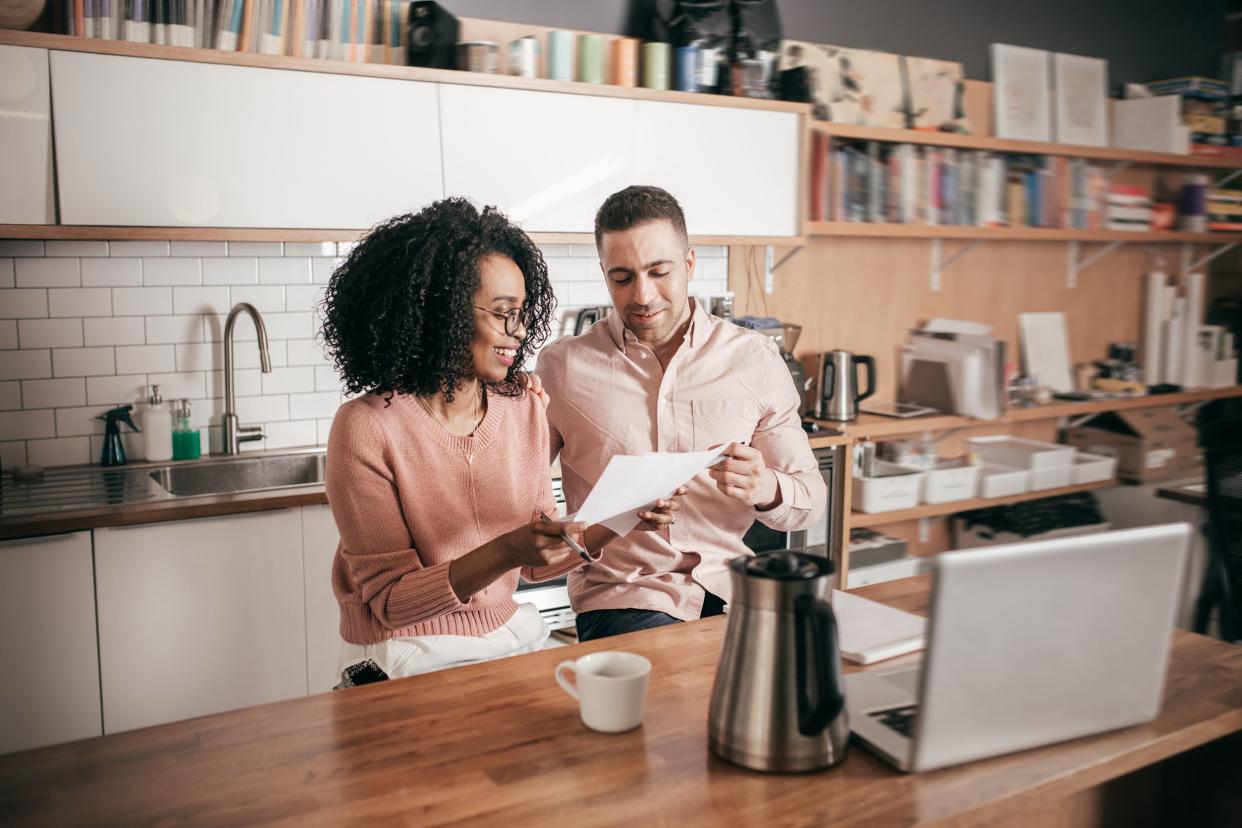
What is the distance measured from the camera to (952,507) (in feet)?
13.5

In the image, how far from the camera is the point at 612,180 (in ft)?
11.0

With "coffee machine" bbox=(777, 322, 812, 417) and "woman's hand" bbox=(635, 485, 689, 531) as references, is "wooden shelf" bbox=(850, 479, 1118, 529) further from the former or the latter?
"woman's hand" bbox=(635, 485, 689, 531)

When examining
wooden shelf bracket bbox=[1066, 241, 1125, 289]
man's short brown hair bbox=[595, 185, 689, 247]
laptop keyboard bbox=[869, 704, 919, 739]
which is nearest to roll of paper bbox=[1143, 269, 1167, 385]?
wooden shelf bracket bbox=[1066, 241, 1125, 289]

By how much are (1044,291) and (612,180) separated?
2656 millimetres

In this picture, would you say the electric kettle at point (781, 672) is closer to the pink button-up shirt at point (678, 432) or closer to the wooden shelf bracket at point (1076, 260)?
the pink button-up shirt at point (678, 432)

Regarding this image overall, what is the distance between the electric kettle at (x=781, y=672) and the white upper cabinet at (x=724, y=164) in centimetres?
246

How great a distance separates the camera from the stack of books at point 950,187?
13.0 ft

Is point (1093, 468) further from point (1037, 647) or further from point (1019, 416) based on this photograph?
point (1037, 647)

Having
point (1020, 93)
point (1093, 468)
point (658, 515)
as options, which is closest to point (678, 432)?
point (658, 515)

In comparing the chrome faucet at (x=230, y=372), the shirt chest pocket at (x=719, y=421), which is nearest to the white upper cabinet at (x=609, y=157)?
the chrome faucet at (x=230, y=372)

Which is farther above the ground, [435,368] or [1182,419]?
[435,368]

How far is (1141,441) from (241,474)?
3.86m

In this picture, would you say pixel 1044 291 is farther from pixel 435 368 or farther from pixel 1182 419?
pixel 435 368

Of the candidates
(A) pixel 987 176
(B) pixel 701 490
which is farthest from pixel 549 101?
(A) pixel 987 176
